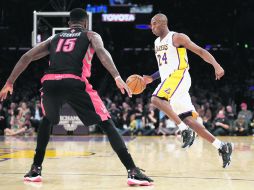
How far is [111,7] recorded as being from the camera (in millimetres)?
20922

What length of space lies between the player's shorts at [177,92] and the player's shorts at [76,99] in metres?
1.92

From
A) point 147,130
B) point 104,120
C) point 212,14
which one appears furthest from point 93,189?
point 212,14

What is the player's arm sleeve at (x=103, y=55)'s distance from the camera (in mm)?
4914

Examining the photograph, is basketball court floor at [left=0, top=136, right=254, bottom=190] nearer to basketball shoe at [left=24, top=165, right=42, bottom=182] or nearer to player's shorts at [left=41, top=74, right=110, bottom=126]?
basketball shoe at [left=24, top=165, right=42, bottom=182]

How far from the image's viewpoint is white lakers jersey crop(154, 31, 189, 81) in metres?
6.95

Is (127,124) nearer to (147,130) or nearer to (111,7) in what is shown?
(147,130)

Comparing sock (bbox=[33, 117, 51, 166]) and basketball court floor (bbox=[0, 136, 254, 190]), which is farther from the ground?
sock (bbox=[33, 117, 51, 166])

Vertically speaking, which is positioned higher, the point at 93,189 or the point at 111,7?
the point at 111,7

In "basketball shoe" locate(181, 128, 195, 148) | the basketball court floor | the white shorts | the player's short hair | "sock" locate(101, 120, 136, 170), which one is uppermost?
the player's short hair

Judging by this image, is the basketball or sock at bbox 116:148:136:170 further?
the basketball

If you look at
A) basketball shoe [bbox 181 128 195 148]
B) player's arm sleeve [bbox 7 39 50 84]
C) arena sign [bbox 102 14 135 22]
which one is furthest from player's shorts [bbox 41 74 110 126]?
arena sign [bbox 102 14 135 22]

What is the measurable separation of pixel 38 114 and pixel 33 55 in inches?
477

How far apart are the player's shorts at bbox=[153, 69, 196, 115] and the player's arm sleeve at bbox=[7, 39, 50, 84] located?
6.77 ft

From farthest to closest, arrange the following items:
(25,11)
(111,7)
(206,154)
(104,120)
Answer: (25,11), (111,7), (206,154), (104,120)
